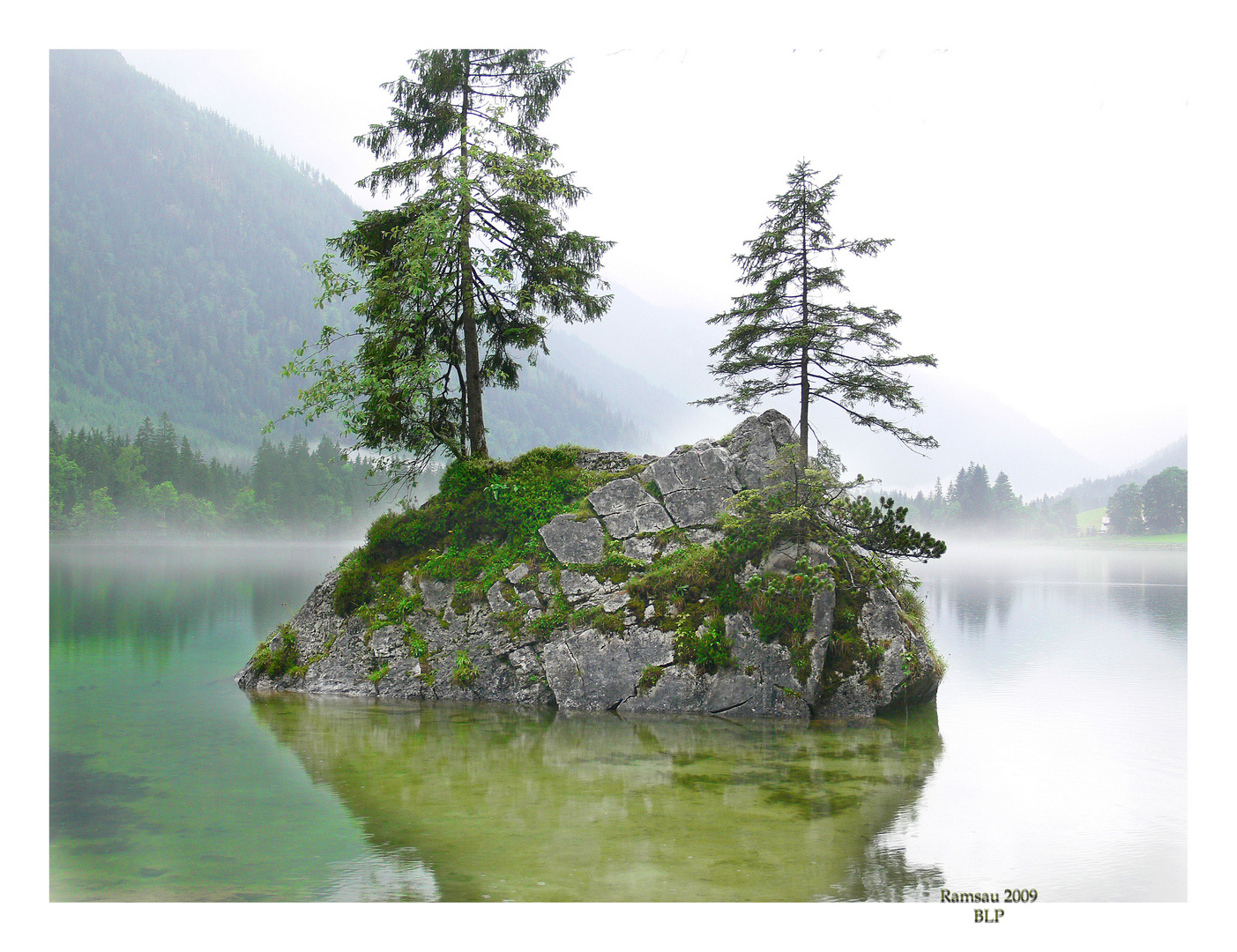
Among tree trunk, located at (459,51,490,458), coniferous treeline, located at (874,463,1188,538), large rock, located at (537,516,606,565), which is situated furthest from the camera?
coniferous treeline, located at (874,463,1188,538)

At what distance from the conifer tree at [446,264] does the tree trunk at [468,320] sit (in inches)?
1.2

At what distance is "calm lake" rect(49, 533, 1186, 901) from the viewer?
6695mm

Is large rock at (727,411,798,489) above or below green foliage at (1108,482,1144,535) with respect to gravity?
above

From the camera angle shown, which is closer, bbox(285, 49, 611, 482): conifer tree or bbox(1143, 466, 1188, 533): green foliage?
bbox(285, 49, 611, 482): conifer tree

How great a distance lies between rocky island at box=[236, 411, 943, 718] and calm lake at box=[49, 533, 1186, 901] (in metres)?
0.76

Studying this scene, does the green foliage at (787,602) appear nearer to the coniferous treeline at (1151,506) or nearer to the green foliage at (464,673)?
the green foliage at (464,673)

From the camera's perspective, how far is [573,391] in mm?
182250

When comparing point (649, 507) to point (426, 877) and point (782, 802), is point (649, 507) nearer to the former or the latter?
point (782, 802)

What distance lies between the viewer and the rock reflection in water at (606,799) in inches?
259

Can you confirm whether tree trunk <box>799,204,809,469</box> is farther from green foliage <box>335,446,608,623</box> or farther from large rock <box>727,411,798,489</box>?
green foliage <box>335,446,608,623</box>

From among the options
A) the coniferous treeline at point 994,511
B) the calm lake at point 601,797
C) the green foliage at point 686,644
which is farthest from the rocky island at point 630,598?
the coniferous treeline at point 994,511

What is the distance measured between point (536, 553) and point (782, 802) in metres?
7.36

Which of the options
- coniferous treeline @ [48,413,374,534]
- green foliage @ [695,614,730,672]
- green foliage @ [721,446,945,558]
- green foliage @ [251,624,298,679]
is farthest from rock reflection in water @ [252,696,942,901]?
coniferous treeline @ [48,413,374,534]
